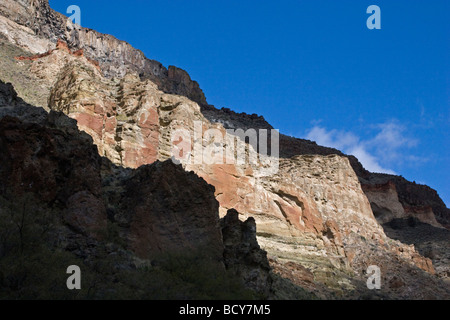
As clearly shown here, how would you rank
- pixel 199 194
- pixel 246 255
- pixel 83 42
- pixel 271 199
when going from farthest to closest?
pixel 83 42 → pixel 271 199 → pixel 199 194 → pixel 246 255

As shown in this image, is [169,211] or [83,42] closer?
[169,211]

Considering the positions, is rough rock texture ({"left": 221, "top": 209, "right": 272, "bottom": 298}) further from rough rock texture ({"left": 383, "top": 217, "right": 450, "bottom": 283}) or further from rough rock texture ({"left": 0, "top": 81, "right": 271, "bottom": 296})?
rough rock texture ({"left": 383, "top": 217, "right": 450, "bottom": 283})

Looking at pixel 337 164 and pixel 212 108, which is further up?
pixel 212 108

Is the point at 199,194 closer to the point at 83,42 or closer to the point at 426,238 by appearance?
the point at 426,238

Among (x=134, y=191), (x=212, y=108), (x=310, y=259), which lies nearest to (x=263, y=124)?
(x=212, y=108)

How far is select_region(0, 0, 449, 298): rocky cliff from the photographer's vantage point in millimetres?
18500

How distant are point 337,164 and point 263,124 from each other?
46132 millimetres

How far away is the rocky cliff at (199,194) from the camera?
18500 mm

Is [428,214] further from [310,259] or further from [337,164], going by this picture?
[310,259]

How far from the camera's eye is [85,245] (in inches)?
639

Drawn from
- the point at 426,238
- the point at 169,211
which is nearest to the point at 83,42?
the point at 426,238

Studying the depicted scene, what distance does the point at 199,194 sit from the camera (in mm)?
19969

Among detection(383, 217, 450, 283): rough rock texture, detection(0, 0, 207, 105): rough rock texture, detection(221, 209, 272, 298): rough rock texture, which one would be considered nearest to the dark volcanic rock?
detection(221, 209, 272, 298): rough rock texture

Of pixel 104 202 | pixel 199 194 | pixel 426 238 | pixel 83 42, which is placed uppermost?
pixel 83 42
